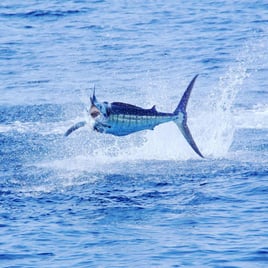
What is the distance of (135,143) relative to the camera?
27391 millimetres

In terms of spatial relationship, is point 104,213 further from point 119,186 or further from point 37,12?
point 37,12

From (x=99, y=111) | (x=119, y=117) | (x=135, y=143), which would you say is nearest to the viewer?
(x=99, y=111)

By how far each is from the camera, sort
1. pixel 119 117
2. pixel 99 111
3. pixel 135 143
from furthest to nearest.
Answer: pixel 135 143 → pixel 119 117 → pixel 99 111

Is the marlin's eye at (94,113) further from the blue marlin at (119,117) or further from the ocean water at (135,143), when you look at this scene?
the ocean water at (135,143)

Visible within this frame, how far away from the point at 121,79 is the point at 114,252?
1754cm

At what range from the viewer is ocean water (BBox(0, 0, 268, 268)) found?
19.3m

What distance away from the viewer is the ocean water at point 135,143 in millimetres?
19328

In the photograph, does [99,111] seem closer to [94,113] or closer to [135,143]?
[94,113]

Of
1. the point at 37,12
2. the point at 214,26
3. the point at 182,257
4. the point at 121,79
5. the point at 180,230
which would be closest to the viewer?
the point at 182,257

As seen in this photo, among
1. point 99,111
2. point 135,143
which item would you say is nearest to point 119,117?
point 99,111

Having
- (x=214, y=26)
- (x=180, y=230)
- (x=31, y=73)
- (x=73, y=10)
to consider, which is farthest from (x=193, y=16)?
(x=180, y=230)

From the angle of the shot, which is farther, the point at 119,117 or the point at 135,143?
the point at 135,143

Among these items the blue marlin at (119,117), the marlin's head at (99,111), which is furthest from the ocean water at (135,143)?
the marlin's head at (99,111)

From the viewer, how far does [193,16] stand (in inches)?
1821
